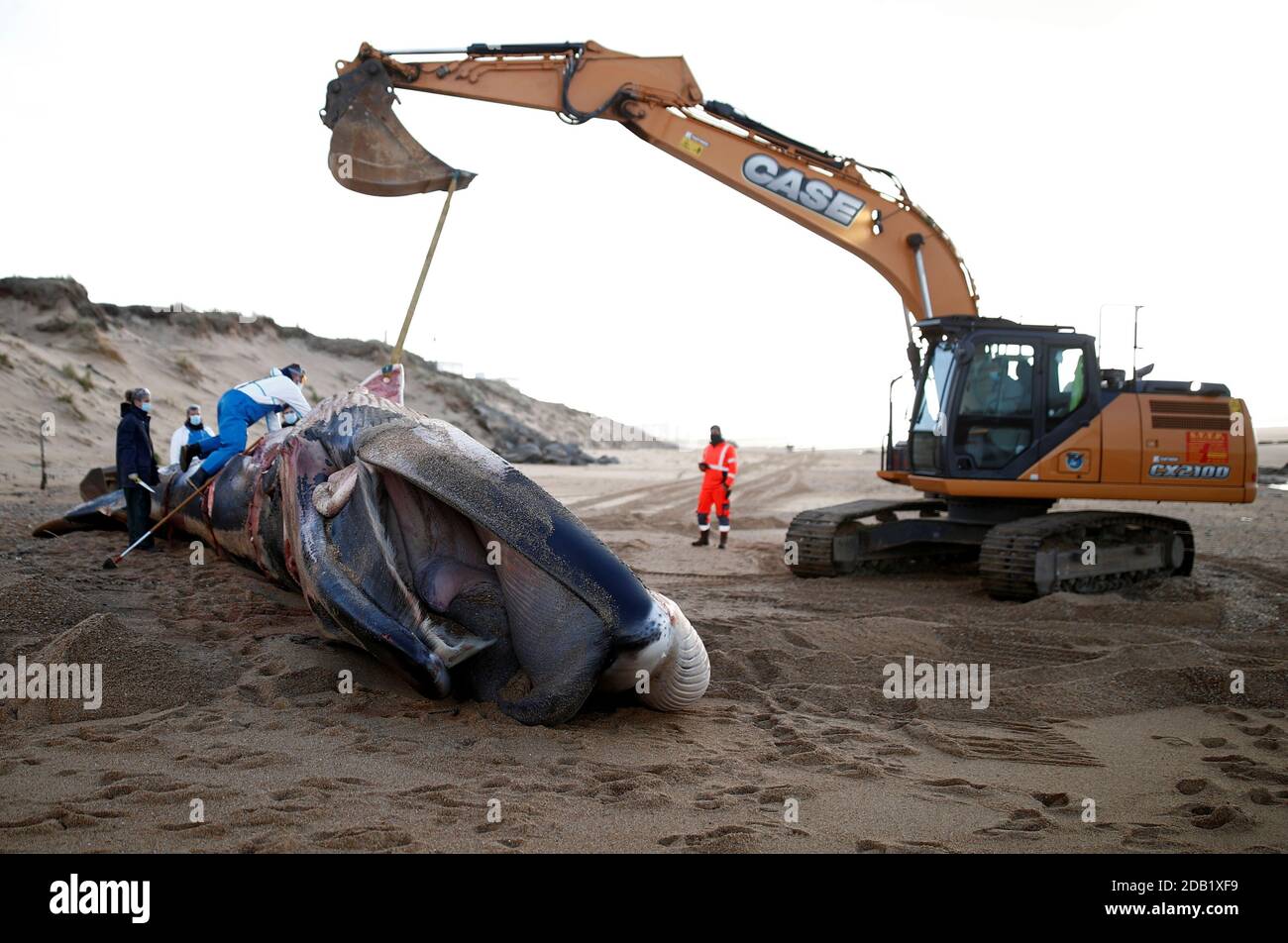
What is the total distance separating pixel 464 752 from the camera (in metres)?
4.34

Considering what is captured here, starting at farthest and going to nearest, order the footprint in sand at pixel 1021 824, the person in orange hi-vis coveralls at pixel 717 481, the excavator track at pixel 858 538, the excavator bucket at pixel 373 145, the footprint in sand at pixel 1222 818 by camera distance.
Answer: the person in orange hi-vis coveralls at pixel 717 481 → the excavator track at pixel 858 538 → the excavator bucket at pixel 373 145 → the footprint in sand at pixel 1222 818 → the footprint in sand at pixel 1021 824

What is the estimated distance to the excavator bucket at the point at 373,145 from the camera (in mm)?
8758

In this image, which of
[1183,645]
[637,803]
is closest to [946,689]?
[1183,645]

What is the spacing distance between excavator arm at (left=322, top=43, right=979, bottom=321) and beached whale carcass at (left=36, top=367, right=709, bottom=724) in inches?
305

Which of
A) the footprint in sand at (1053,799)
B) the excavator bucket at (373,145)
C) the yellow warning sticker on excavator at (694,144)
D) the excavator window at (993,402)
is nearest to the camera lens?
the footprint in sand at (1053,799)

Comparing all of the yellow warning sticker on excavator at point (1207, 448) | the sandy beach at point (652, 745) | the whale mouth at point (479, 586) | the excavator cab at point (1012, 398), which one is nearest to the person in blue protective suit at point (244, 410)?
the sandy beach at point (652, 745)

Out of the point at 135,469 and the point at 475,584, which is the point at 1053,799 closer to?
the point at 475,584

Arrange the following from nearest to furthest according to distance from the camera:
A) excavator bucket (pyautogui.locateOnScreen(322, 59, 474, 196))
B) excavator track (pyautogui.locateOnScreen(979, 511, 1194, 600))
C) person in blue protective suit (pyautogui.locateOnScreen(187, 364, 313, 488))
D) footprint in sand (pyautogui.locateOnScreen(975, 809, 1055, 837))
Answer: footprint in sand (pyautogui.locateOnScreen(975, 809, 1055, 837)) < person in blue protective suit (pyautogui.locateOnScreen(187, 364, 313, 488)) < excavator bucket (pyautogui.locateOnScreen(322, 59, 474, 196)) < excavator track (pyautogui.locateOnScreen(979, 511, 1194, 600))

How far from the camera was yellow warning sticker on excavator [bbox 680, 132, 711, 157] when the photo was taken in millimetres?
12039

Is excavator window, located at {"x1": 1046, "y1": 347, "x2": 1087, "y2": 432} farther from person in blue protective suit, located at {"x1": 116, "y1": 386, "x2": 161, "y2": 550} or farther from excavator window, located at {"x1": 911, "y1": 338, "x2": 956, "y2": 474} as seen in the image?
person in blue protective suit, located at {"x1": 116, "y1": 386, "x2": 161, "y2": 550}

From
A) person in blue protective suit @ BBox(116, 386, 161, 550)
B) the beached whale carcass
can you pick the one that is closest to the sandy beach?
the beached whale carcass

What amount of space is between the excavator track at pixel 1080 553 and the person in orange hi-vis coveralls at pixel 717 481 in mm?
4038

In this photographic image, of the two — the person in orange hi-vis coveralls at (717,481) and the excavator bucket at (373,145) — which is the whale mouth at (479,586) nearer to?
the excavator bucket at (373,145)
